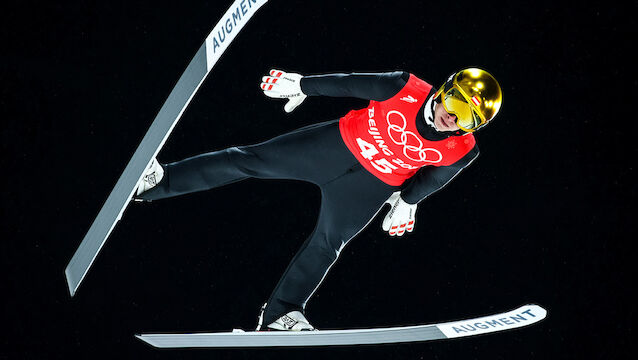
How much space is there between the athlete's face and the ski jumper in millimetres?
74

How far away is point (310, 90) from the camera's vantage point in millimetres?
3080

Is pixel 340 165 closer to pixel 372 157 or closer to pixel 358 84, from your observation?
pixel 372 157

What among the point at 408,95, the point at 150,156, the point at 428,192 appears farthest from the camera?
the point at 428,192

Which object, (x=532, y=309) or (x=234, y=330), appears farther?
(x=234, y=330)

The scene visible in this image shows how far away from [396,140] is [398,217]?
0.35 metres

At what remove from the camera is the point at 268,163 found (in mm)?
3160

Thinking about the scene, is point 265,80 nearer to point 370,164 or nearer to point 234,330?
point 370,164

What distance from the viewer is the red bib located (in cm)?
299

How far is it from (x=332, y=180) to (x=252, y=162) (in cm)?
27

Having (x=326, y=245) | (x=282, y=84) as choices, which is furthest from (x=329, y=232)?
(x=282, y=84)

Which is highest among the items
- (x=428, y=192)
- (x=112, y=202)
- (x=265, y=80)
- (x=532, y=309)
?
(x=265, y=80)

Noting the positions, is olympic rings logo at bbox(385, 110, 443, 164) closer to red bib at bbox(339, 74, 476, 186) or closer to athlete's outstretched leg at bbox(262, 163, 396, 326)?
red bib at bbox(339, 74, 476, 186)

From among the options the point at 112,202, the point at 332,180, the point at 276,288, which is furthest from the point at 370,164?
the point at 112,202

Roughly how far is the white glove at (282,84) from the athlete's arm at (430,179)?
0.47m
